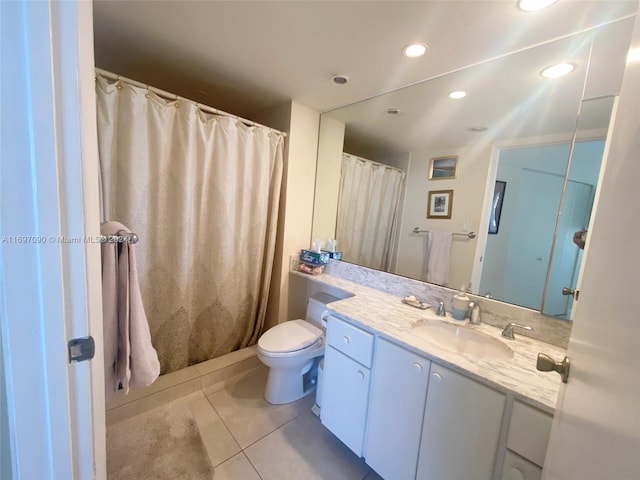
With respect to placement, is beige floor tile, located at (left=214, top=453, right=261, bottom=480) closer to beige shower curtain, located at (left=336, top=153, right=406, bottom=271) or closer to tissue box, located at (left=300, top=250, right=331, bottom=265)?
tissue box, located at (left=300, top=250, right=331, bottom=265)

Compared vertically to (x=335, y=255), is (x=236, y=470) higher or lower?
lower

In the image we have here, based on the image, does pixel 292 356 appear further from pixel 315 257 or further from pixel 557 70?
pixel 557 70

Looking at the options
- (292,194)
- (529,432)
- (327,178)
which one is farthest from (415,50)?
(529,432)

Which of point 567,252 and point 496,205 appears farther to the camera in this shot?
point 496,205

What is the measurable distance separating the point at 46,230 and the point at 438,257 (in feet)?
5.72

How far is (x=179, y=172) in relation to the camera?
165 centimetres

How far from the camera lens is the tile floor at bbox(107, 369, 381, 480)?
1.31 metres

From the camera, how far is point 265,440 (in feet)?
4.82

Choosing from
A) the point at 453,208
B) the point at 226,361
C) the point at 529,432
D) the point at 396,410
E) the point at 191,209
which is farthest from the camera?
the point at 226,361

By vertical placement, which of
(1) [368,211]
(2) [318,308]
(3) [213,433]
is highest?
(1) [368,211]

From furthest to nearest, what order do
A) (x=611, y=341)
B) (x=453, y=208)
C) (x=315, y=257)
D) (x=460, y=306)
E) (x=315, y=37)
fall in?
1. (x=315, y=257)
2. (x=453, y=208)
3. (x=460, y=306)
4. (x=315, y=37)
5. (x=611, y=341)

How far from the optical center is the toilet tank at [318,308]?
195 cm

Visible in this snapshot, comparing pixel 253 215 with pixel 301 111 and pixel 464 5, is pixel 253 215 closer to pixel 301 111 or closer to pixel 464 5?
pixel 301 111

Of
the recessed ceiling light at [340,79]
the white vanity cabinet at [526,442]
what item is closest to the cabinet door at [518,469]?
the white vanity cabinet at [526,442]
